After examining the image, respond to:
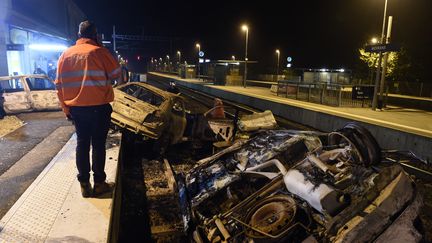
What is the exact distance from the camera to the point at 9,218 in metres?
3.97

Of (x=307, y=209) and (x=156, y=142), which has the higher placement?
(x=307, y=209)

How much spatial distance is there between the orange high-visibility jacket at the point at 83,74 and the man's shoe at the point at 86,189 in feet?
3.04

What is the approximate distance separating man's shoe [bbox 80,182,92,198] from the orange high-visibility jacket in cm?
93

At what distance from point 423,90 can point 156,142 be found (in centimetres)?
2493

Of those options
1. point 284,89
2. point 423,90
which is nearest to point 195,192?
point 284,89

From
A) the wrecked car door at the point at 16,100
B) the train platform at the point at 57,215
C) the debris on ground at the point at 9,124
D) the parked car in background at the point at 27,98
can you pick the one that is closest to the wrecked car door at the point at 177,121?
the train platform at the point at 57,215

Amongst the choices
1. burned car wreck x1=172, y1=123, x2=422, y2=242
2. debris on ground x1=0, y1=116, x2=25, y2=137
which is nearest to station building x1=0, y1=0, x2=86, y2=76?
debris on ground x1=0, y1=116, x2=25, y2=137

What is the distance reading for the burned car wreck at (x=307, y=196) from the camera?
3389mm

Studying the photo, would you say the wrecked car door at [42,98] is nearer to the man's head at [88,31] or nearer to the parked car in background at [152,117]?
the parked car in background at [152,117]

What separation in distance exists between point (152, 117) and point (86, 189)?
434 cm

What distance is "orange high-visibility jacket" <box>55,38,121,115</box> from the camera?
4031 millimetres

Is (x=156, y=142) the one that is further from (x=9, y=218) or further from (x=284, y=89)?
(x=284, y=89)

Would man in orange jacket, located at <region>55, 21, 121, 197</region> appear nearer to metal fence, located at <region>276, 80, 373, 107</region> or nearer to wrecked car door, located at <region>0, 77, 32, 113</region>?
wrecked car door, located at <region>0, 77, 32, 113</region>

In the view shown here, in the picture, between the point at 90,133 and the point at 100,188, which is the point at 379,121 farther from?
the point at 90,133
